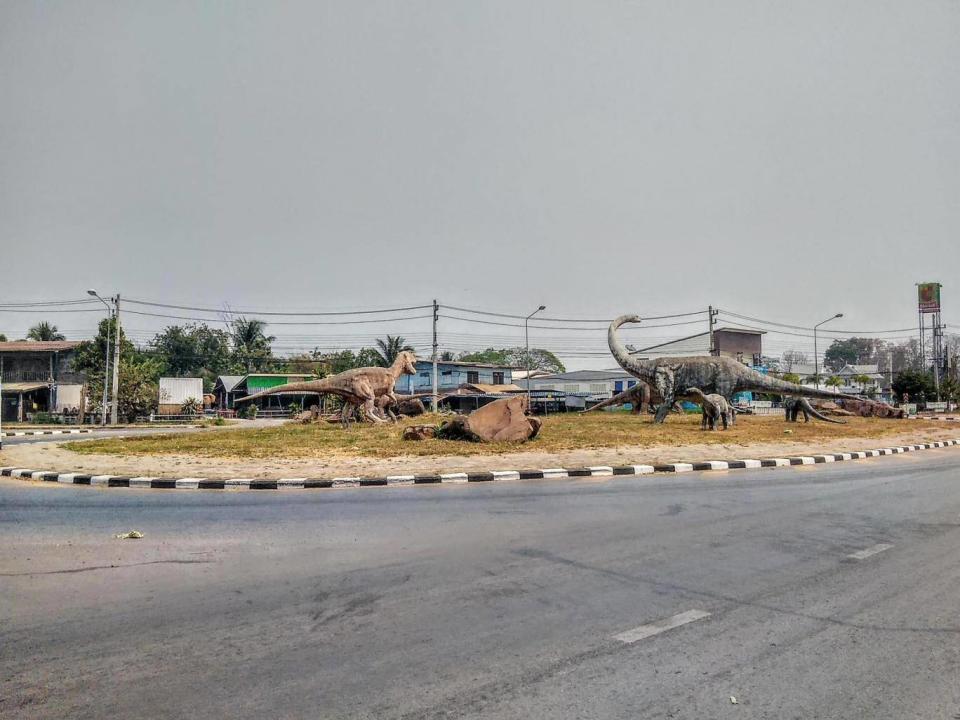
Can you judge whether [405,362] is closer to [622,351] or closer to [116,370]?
[622,351]

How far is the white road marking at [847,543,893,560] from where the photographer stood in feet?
19.4

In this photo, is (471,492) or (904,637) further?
(471,492)

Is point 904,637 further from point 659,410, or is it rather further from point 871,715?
point 659,410

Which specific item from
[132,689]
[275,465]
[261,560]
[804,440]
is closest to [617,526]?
[261,560]

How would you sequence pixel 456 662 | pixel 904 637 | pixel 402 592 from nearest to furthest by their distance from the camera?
pixel 456 662 → pixel 904 637 → pixel 402 592

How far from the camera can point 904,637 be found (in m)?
3.94

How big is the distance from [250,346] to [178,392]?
14561mm

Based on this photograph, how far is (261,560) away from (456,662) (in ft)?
9.75

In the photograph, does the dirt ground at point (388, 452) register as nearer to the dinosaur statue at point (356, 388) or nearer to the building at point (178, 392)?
the dinosaur statue at point (356, 388)

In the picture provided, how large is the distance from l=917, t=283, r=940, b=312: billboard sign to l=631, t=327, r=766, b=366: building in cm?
1482

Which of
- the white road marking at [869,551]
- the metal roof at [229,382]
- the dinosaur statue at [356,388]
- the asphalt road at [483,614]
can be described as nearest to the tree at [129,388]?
the metal roof at [229,382]

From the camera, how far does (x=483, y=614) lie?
14.3 ft

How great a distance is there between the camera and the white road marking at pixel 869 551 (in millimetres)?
5918

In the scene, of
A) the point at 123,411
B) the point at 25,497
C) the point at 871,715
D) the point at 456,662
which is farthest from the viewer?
the point at 123,411
